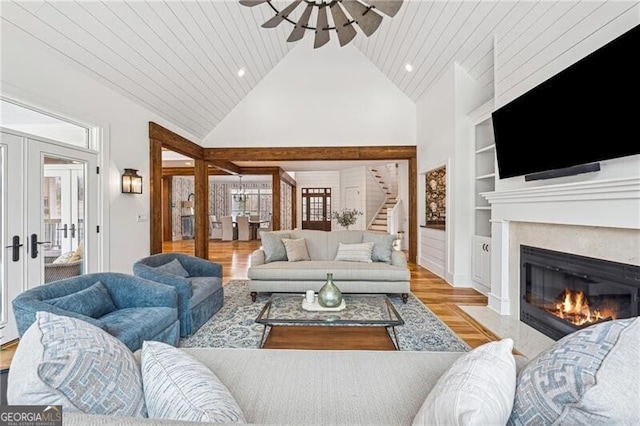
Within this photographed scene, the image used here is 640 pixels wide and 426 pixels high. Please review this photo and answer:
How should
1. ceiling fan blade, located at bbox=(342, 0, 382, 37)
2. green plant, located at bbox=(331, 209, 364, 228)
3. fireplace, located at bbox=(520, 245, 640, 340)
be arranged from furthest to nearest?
1. green plant, located at bbox=(331, 209, 364, 228)
2. ceiling fan blade, located at bbox=(342, 0, 382, 37)
3. fireplace, located at bbox=(520, 245, 640, 340)

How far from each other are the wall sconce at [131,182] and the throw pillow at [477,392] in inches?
186

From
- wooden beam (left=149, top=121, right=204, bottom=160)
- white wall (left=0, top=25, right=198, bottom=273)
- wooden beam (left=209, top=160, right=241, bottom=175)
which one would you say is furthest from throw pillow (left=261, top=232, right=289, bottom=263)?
wooden beam (left=209, top=160, right=241, bottom=175)

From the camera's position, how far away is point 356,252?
15.6 feet

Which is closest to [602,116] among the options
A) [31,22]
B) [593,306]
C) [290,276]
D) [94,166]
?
[593,306]

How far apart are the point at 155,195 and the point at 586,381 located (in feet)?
18.3

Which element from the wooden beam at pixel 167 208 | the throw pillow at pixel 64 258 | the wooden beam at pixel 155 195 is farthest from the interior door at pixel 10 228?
the wooden beam at pixel 167 208

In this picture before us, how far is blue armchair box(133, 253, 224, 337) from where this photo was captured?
3.13 m

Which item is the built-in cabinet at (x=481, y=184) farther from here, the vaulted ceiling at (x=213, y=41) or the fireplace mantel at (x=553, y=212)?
the fireplace mantel at (x=553, y=212)

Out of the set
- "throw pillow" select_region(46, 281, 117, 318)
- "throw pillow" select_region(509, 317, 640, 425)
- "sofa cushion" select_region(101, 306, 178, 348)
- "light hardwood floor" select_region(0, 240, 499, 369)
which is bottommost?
"light hardwood floor" select_region(0, 240, 499, 369)

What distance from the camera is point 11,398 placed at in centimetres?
89

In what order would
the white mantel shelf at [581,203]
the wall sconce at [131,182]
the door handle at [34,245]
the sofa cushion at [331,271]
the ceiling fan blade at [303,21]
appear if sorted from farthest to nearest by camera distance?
the wall sconce at [131,182], the sofa cushion at [331,271], the door handle at [34,245], the ceiling fan blade at [303,21], the white mantel shelf at [581,203]

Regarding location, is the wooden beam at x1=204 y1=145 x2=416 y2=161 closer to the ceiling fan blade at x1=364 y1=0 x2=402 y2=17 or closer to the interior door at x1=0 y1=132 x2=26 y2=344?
the interior door at x1=0 y1=132 x2=26 y2=344

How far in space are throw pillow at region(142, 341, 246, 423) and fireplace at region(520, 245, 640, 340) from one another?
9.09 ft

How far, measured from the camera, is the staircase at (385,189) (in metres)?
12.1
